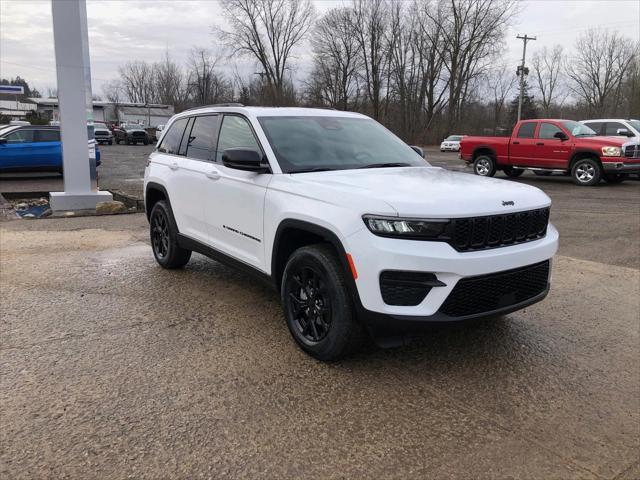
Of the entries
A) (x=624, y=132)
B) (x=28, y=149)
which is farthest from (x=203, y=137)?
(x=624, y=132)

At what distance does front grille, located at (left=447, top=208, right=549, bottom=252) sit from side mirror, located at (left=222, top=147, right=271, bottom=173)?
5.31 ft

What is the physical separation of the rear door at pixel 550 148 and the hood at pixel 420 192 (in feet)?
41.8

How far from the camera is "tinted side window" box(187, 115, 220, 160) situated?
5.11 meters

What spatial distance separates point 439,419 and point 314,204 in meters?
1.57

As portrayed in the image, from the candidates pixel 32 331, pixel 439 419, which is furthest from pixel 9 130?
pixel 439 419

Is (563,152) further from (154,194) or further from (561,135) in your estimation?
(154,194)

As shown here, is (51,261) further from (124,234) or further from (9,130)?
(9,130)

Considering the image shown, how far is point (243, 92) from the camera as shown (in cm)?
6112

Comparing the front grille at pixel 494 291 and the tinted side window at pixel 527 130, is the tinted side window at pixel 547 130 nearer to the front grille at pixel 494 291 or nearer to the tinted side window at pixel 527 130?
the tinted side window at pixel 527 130

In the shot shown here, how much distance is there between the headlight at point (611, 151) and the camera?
14418mm

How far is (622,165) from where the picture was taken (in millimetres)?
14461

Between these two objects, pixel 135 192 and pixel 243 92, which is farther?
pixel 243 92

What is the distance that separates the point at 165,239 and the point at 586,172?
1328 centimetres

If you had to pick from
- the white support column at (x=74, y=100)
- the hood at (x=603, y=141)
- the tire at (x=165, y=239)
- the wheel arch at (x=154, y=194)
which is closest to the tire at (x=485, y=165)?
the hood at (x=603, y=141)
